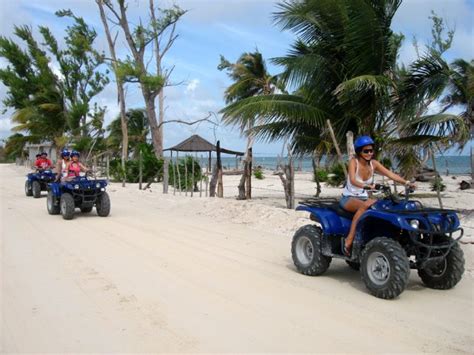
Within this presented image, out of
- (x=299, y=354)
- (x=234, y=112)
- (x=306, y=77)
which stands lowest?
(x=299, y=354)

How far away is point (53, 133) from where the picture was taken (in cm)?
3700

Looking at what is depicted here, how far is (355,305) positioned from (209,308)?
60.0 inches

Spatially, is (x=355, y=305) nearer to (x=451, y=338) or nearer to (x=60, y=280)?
(x=451, y=338)

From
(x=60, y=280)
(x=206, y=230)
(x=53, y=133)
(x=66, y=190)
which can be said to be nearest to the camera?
(x=60, y=280)

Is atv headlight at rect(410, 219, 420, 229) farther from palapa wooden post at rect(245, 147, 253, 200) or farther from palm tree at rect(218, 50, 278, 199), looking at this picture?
palm tree at rect(218, 50, 278, 199)

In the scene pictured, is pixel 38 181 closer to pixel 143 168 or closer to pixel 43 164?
pixel 43 164

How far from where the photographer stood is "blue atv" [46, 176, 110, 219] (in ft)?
40.4

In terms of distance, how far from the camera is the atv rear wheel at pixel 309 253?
6.42m

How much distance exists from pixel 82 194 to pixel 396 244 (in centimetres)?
891

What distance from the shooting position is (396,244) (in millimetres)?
5402

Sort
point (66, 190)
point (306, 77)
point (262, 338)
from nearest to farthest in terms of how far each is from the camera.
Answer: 1. point (262, 338)
2. point (66, 190)
3. point (306, 77)

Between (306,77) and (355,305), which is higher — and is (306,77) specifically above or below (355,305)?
above

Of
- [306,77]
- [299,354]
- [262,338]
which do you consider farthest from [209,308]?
[306,77]

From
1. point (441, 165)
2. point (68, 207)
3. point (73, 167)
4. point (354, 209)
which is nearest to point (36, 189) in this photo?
point (73, 167)
